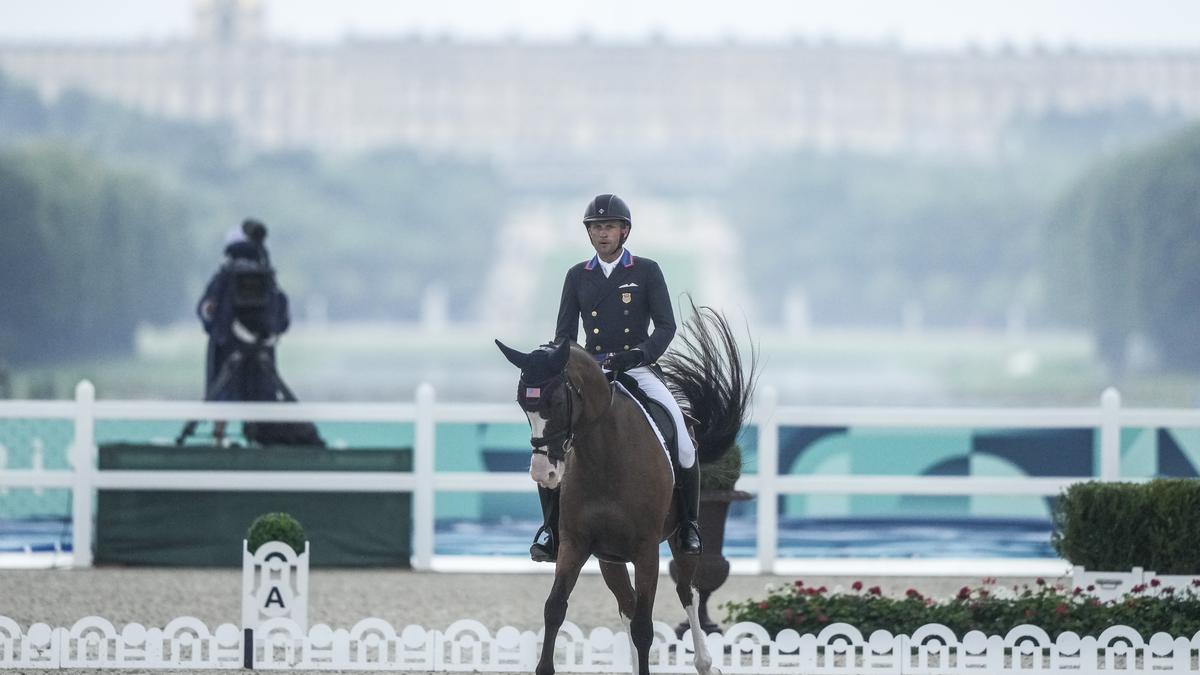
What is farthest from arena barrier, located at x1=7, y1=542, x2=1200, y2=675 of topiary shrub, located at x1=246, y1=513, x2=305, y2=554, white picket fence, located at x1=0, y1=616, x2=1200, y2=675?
topiary shrub, located at x1=246, y1=513, x2=305, y2=554

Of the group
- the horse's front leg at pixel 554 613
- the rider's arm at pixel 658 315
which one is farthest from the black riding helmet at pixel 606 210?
the horse's front leg at pixel 554 613

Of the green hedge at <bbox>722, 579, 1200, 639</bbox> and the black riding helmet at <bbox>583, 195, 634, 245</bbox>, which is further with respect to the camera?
the green hedge at <bbox>722, 579, 1200, 639</bbox>

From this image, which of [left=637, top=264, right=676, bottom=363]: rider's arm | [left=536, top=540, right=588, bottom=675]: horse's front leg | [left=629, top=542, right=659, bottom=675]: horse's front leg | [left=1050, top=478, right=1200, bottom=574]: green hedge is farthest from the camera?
[left=1050, top=478, right=1200, bottom=574]: green hedge

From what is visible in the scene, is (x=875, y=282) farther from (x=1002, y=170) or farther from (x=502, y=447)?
(x=502, y=447)

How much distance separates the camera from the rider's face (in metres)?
8.28

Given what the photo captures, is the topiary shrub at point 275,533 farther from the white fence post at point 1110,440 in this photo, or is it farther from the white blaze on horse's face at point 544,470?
the white fence post at point 1110,440

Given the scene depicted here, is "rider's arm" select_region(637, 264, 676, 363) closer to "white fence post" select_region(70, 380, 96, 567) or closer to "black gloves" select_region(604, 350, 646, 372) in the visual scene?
"black gloves" select_region(604, 350, 646, 372)

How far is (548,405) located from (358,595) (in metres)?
5.68

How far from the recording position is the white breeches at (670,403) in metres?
8.29

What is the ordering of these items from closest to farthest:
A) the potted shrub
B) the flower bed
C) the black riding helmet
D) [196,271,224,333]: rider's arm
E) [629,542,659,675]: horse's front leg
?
[629,542,659,675]: horse's front leg → the black riding helmet → the flower bed → the potted shrub → [196,271,224,333]: rider's arm

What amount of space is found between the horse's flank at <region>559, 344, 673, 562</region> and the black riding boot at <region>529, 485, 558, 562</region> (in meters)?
0.22

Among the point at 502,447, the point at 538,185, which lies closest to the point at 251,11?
the point at 538,185

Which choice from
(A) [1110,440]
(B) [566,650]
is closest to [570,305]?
(B) [566,650]

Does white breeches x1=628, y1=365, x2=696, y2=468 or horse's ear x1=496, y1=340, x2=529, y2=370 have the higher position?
horse's ear x1=496, y1=340, x2=529, y2=370
